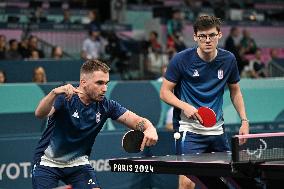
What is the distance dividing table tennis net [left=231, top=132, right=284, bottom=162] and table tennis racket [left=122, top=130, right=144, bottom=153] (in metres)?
0.87

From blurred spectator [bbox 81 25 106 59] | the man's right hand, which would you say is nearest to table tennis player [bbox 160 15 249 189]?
the man's right hand

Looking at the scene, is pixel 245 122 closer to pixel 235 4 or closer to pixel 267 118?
pixel 267 118

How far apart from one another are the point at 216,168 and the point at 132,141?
0.86 meters

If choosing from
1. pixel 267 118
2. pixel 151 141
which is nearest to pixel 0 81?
pixel 267 118

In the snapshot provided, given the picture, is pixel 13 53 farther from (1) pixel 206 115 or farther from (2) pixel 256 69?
(1) pixel 206 115

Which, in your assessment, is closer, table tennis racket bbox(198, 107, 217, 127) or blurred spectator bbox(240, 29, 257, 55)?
table tennis racket bbox(198, 107, 217, 127)

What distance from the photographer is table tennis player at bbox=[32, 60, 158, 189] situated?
244 inches

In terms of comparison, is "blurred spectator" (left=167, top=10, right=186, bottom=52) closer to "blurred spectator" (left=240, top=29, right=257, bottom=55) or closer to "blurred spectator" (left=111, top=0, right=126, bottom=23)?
"blurred spectator" (left=240, top=29, right=257, bottom=55)

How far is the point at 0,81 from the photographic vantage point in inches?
527

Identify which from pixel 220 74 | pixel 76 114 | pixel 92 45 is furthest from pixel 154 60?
pixel 76 114

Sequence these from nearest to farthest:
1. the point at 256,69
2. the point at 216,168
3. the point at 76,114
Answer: the point at 216,168
the point at 76,114
the point at 256,69

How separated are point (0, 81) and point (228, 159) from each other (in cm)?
841

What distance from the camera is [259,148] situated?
18.0 feet

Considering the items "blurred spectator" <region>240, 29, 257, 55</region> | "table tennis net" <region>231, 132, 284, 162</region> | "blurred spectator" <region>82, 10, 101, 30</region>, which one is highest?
"table tennis net" <region>231, 132, 284, 162</region>
